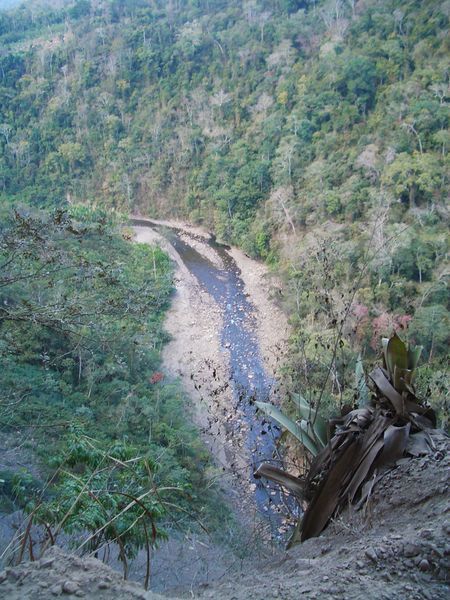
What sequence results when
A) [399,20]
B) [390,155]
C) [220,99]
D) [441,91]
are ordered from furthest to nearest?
[220,99] < [399,20] < [441,91] < [390,155]

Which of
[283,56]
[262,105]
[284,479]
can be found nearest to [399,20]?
[283,56]

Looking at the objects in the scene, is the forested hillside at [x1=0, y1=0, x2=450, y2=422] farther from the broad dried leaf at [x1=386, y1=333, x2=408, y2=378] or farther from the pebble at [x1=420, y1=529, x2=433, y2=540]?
the pebble at [x1=420, y1=529, x2=433, y2=540]

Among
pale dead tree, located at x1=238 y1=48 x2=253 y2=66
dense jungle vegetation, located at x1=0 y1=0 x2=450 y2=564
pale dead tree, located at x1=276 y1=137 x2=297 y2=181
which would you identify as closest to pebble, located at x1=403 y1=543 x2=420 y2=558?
dense jungle vegetation, located at x1=0 y1=0 x2=450 y2=564

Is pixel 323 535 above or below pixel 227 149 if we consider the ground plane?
above

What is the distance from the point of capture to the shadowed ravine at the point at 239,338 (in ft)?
24.5

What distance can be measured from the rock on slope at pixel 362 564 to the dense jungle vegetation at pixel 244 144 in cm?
292

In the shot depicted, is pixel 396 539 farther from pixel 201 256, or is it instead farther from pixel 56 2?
pixel 56 2

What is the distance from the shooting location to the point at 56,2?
33750mm

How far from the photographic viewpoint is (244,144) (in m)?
19.5

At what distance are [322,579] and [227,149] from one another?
20.4 metres

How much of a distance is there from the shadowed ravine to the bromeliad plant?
4.62 meters

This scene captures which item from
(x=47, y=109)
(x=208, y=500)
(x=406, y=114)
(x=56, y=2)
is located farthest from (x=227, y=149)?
(x=56, y=2)

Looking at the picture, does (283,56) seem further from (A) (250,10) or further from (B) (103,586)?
(B) (103,586)

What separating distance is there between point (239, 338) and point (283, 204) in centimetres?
575
